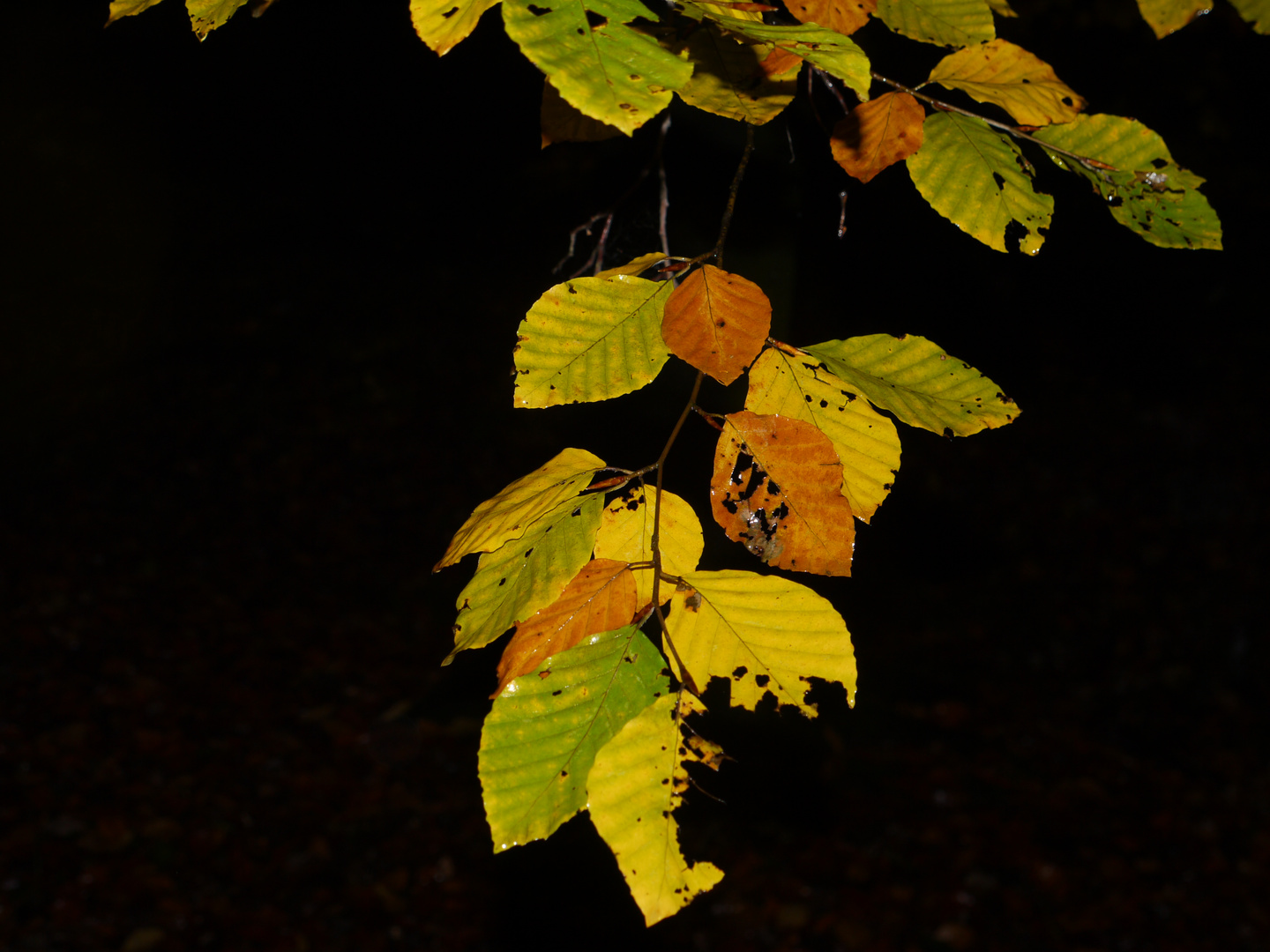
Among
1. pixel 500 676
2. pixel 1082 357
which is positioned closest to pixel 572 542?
pixel 500 676

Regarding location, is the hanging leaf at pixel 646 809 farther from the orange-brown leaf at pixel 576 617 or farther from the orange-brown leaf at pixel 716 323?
the orange-brown leaf at pixel 716 323

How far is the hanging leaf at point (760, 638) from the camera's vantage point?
0.47 metres

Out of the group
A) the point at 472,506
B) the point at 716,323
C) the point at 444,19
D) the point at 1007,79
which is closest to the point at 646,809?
the point at 716,323

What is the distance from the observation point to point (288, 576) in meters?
3.57

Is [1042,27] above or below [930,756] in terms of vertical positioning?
above

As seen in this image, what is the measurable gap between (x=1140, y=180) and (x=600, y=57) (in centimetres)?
43

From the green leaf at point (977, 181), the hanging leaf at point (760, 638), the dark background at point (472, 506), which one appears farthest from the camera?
the dark background at point (472, 506)

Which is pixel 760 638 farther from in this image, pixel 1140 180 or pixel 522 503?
pixel 1140 180

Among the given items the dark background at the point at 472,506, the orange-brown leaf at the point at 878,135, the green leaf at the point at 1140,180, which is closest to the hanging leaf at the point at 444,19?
the orange-brown leaf at the point at 878,135

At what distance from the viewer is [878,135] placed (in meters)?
0.57

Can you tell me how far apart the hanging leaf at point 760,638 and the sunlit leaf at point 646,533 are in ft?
0.08

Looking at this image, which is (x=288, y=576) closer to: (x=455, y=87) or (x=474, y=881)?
(x=474, y=881)

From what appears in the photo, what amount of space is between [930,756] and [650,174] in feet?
7.41

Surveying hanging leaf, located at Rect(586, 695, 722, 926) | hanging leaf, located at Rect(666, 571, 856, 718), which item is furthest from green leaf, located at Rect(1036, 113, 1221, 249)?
hanging leaf, located at Rect(586, 695, 722, 926)
